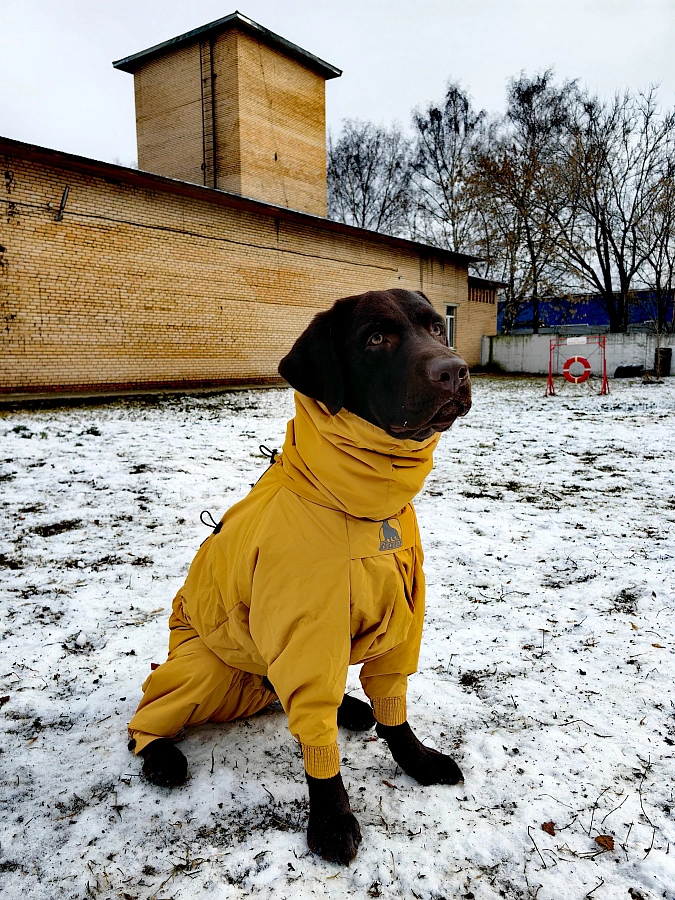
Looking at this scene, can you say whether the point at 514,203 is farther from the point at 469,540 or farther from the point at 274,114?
the point at 469,540

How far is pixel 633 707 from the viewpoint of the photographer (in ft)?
7.48

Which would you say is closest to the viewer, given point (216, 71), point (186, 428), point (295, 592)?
point (295, 592)

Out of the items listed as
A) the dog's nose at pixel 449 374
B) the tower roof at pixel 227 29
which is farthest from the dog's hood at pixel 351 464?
the tower roof at pixel 227 29

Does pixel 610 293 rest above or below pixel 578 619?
above

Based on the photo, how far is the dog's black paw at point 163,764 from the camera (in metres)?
1.91

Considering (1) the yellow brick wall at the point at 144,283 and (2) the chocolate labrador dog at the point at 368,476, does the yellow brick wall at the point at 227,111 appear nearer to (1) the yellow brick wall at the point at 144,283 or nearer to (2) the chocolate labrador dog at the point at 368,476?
(1) the yellow brick wall at the point at 144,283

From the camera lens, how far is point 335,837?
1.65 m

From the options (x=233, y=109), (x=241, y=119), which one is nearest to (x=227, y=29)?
(x=233, y=109)

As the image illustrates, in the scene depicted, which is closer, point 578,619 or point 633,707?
point 633,707

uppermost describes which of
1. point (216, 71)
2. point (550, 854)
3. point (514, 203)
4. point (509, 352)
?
point (216, 71)

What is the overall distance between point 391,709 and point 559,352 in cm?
2358

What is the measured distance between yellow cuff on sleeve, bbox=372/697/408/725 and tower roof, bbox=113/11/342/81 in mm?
21297

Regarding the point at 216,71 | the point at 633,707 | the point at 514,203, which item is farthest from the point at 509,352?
the point at 633,707

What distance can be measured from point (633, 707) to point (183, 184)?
47.1ft
